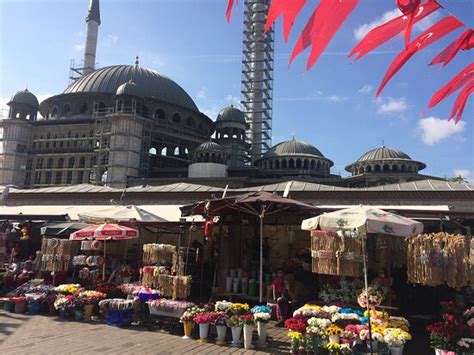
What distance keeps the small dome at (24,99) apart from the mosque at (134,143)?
13 cm

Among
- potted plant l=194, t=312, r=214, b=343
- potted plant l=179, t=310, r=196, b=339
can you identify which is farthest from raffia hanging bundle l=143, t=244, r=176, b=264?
potted plant l=194, t=312, r=214, b=343

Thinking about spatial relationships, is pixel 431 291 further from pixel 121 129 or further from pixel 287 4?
pixel 121 129

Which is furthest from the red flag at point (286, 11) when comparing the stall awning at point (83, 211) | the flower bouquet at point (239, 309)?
the stall awning at point (83, 211)

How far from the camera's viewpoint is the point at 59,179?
5953cm

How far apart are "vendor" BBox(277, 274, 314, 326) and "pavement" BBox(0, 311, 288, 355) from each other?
0.45 metres

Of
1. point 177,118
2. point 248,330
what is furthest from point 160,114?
point 248,330

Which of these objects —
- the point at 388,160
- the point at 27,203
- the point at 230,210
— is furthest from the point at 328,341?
the point at 388,160

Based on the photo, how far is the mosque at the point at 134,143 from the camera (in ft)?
170

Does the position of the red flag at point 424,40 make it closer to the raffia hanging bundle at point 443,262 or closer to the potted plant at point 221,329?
the raffia hanging bundle at point 443,262

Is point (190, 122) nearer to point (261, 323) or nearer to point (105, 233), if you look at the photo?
point (105, 233)

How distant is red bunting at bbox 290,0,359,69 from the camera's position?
5.54 feet

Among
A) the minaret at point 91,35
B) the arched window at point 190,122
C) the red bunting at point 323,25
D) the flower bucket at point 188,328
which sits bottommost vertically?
the flower bucket at point 188,328

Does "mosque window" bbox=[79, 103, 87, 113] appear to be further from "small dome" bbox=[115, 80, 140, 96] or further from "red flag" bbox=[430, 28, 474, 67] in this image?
"red flag" bbox=[430, 28, 474, 67]

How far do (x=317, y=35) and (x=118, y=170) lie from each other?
52.1m
